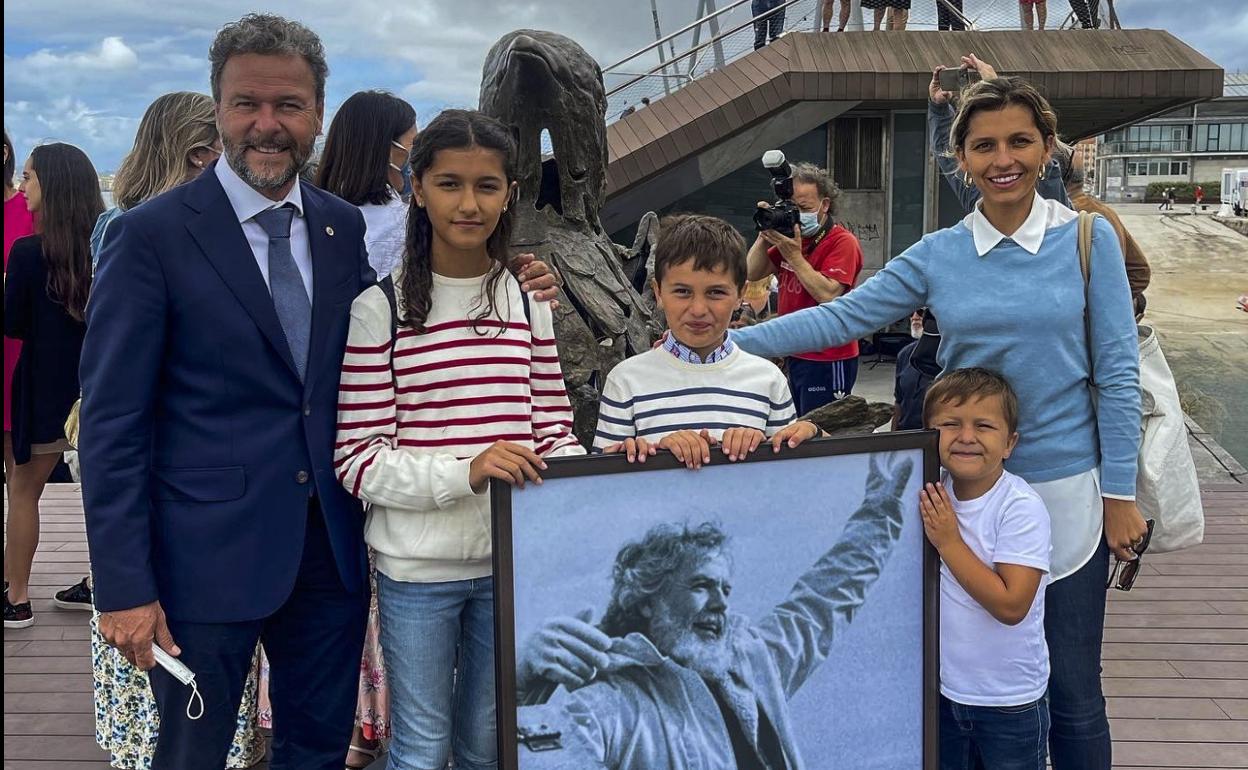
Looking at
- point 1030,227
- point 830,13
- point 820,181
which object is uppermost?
point 830,13

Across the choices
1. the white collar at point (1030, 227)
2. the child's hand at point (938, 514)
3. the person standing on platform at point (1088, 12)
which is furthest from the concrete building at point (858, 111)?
the child's hand at point (938, 514)

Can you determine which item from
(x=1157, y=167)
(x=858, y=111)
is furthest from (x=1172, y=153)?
(x=858, y=111)

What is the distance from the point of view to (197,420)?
2.15 metres

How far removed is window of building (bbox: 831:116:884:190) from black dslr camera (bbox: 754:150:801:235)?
26.5ft

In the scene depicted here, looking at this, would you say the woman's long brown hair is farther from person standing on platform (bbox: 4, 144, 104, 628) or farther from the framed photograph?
the framed photograph

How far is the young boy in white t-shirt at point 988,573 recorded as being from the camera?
2.27m

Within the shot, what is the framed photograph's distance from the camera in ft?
6.72

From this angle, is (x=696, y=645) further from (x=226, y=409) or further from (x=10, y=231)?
(x=10, y=231)

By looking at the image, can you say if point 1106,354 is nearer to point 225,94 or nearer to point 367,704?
point 225,94

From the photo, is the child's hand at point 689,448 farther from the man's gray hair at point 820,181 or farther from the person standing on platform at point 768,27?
the person standing on platform at point 768,27

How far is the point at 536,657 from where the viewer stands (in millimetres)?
2051

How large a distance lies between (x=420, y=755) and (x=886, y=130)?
445 inches

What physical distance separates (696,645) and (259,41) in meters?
1.46

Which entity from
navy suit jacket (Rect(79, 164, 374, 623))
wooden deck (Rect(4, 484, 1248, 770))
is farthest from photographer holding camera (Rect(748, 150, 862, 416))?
navy suit jacket (Rect(79, 164, 374, 623))
